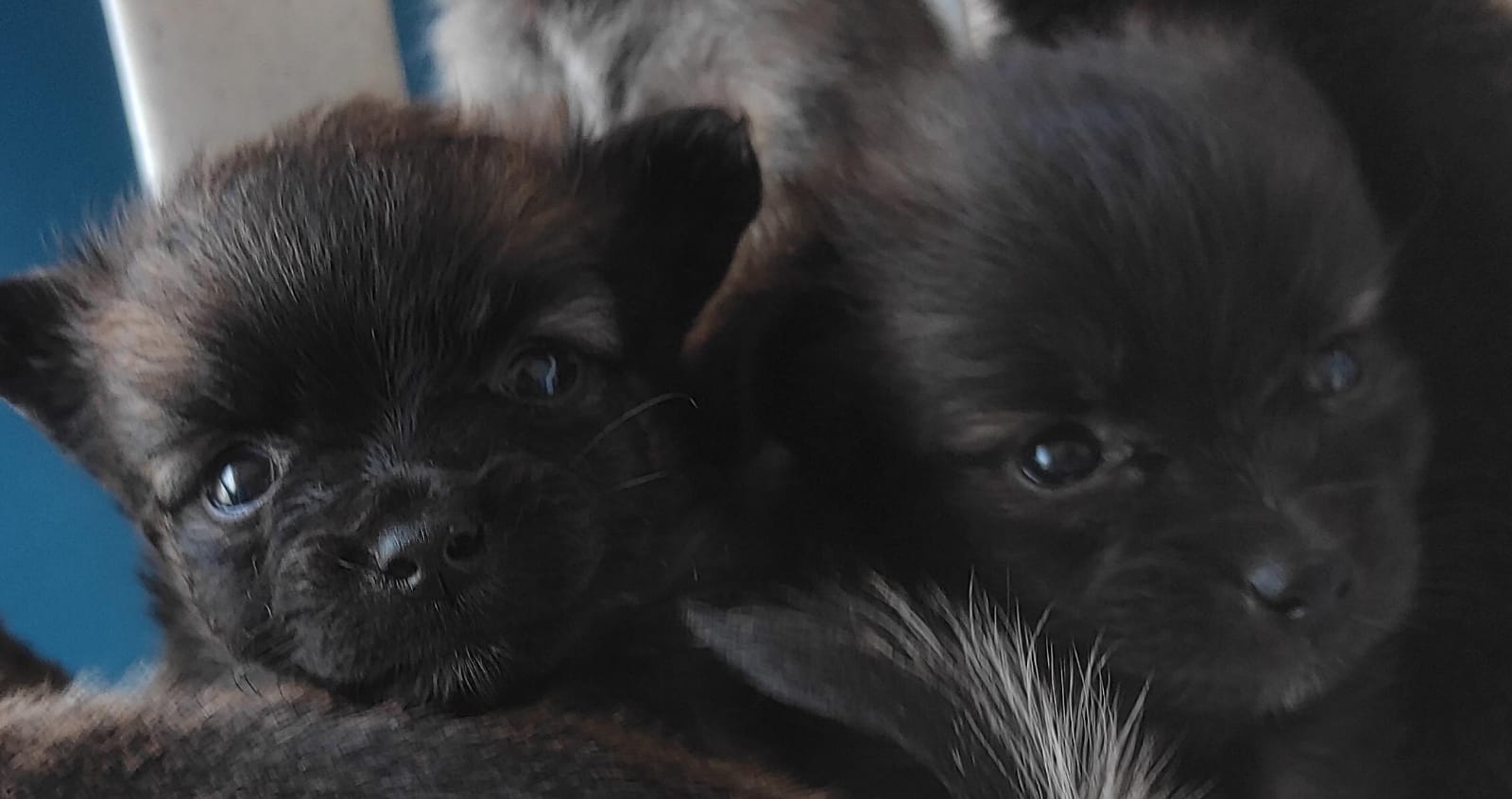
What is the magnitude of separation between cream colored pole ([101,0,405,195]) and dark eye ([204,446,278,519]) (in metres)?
0.34

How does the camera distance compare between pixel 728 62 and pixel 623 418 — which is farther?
pixel 728 62

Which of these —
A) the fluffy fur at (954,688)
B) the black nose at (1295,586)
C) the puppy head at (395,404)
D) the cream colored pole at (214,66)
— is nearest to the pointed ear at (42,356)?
the puppy head at (395,404)

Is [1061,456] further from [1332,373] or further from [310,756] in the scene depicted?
[310,756]

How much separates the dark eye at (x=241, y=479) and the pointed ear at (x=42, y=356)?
13 cm

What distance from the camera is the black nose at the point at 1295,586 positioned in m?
0.51

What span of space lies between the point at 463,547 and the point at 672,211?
8.1 inches

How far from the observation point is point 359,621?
56cm

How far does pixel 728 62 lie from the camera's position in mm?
824

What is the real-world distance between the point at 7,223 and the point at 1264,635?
2.57ft

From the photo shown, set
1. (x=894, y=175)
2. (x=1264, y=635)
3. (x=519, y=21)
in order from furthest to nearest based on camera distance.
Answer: (x=519, y=21), (x=894, y=175), (x=1264, y=635)

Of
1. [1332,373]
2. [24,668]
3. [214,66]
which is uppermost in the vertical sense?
[214,66]

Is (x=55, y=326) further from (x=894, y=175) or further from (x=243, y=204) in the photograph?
(x=894, y=175)

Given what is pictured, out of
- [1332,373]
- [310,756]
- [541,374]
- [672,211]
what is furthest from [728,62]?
[310,756]

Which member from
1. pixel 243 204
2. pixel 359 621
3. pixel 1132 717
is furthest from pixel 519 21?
pixel 1132 717
